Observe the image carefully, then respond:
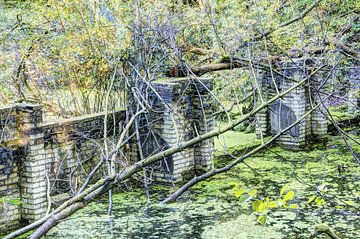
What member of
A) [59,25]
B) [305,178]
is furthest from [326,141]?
[59,25]

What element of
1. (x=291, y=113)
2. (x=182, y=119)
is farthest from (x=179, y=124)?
(x=291, y=113)

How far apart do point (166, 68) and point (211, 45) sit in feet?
7.96

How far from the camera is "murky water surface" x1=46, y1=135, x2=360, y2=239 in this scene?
7914 millimetres

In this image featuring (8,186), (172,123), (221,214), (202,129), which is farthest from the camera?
(202,129)

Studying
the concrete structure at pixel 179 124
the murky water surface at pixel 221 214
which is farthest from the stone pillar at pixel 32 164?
the concrete structure at pixel 179 124

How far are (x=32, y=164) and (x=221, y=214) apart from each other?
9.41 ft

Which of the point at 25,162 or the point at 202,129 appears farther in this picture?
the point at 202,129

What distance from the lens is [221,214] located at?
8.77 m

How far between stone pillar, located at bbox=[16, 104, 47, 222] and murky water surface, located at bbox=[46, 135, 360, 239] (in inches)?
19.7

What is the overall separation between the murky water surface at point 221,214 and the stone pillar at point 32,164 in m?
0.50

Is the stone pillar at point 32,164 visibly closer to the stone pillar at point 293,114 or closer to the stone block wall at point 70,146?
the stone block wall at point 70,146

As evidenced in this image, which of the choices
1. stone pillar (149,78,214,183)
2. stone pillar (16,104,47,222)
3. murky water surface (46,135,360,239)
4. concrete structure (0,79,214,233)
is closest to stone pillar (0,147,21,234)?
concrete structure (0,79,214,233)

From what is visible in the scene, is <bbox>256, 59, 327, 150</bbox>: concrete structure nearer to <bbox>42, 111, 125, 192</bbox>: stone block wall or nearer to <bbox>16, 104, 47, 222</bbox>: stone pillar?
<bbox>42, 111, 125, 192</bbox>: stone block wall

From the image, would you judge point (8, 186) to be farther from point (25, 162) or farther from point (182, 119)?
point (182, 119)
